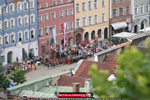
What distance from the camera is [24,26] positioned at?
77562 millimetres

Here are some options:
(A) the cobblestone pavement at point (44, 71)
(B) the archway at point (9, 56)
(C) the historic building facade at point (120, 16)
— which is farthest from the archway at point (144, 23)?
(B) the archway at point (9, 56)

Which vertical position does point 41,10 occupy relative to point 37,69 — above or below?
above

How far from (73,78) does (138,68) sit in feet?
112


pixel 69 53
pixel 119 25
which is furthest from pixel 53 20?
pixel 119 25

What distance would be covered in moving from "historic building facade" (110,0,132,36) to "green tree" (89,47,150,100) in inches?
3061

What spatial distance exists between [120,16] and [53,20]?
1621cm

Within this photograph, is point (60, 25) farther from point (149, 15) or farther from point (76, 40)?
point (149, 15)

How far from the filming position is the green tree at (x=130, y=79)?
1305 centimetres

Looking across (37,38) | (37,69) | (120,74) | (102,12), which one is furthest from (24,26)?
(120,74)

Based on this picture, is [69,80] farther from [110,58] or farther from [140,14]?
[140,14]

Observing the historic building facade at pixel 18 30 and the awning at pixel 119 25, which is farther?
the awning at pixel 119 25

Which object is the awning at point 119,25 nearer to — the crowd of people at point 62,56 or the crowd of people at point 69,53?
the crowd of people at point 62,56

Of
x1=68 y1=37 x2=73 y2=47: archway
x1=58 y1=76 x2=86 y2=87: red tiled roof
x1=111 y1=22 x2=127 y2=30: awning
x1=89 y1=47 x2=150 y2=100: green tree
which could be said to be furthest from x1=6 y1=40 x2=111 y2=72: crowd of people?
x1=89 y1=47 x2=150 y2=100: green tree

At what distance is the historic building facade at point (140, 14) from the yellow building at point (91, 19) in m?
7.57
